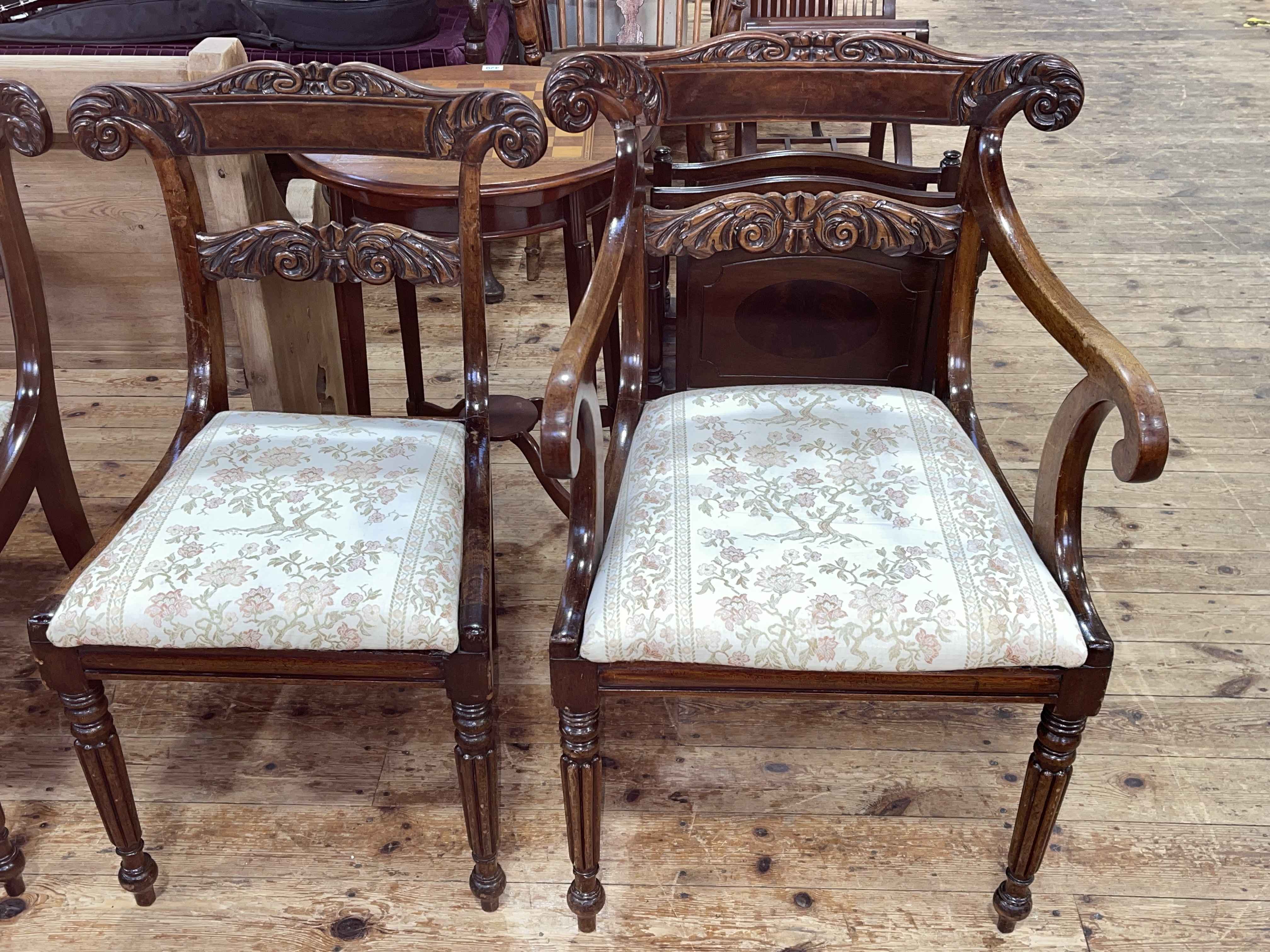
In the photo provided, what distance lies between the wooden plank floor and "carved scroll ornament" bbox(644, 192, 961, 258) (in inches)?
22.1

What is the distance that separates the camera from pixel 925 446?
1.38 metres

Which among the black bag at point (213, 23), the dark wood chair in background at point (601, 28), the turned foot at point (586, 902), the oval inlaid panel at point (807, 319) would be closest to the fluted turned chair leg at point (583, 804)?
the turned foot at point (586, 902)

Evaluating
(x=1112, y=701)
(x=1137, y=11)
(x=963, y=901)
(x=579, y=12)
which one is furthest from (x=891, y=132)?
(x=963, y=901)

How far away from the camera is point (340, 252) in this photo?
1359 mm

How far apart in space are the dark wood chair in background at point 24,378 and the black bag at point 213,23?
1877 millimetres

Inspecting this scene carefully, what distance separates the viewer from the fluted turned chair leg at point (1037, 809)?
47.9 inches

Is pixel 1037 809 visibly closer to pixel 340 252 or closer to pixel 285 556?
pixel 285 556

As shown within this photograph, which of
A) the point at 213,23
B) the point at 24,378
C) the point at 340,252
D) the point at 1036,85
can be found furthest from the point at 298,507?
the point at 213,23

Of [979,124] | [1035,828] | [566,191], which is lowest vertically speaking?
[1035,828]

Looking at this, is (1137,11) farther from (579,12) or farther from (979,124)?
(979,124)

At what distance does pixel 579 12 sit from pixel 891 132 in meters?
1.54

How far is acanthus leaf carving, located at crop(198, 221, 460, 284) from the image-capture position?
1.35 m

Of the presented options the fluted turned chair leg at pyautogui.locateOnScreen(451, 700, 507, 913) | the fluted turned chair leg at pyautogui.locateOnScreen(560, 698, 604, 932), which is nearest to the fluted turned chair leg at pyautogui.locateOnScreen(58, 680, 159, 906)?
the fluted turned chair leg at pyautogui.locateOnScreen(451, 700, 507, 913)

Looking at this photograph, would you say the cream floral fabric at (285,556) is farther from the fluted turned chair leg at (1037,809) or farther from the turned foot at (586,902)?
the fluted turned chair leg at (1037,809)
